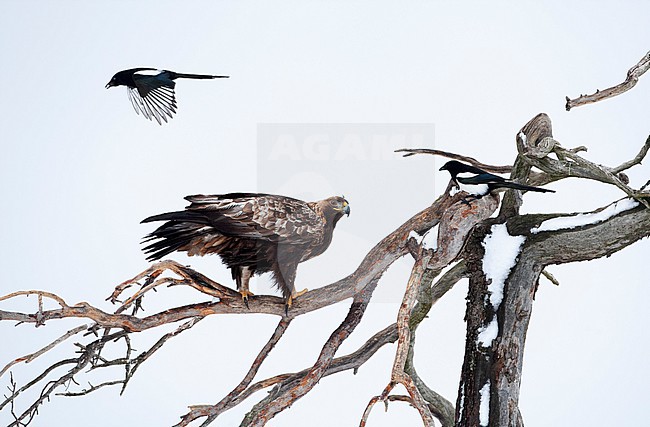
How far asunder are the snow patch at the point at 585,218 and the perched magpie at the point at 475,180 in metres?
0.21

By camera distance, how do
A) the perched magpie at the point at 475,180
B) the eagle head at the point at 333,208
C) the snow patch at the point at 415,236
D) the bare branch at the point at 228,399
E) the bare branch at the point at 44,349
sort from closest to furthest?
1. the bare branch at the point at 44,349
2. the perched magpie at the point at 475,180
3. the snow patch at the point at 415,236
4. the eagle head at the point at 333,208
5. the bare branch at the point at 228,399

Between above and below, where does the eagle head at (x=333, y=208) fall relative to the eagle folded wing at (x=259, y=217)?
above

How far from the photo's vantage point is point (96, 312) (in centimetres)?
267

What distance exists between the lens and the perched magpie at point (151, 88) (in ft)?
10.1

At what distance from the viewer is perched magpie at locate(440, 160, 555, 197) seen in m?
2.68

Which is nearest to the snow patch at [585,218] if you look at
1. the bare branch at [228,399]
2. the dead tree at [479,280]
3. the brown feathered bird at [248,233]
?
the dead tree at [479,280]

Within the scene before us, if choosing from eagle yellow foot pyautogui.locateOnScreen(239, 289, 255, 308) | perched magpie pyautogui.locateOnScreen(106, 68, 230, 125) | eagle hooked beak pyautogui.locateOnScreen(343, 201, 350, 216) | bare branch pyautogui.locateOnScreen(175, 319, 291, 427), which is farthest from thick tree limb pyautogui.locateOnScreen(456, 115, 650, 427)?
perched magpie pyautogui.locateOnScreen(106, 68, 230, 125)

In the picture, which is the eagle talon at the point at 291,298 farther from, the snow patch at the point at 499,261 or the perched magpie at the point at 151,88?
the perched magpie at the point at 151,88

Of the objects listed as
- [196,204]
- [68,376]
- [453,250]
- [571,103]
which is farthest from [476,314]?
[68,376]

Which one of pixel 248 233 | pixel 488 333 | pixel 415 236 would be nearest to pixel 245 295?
pixel 248 233

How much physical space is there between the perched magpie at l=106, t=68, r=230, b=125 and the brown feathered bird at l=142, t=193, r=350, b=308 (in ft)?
2.19

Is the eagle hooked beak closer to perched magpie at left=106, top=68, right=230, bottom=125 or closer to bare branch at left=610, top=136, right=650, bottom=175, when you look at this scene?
perched magpie at left=106, top=68, right=230, bottom=125

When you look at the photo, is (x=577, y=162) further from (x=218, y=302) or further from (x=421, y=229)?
(x=218, y=302)

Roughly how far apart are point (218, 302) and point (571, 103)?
1714 millimetres
